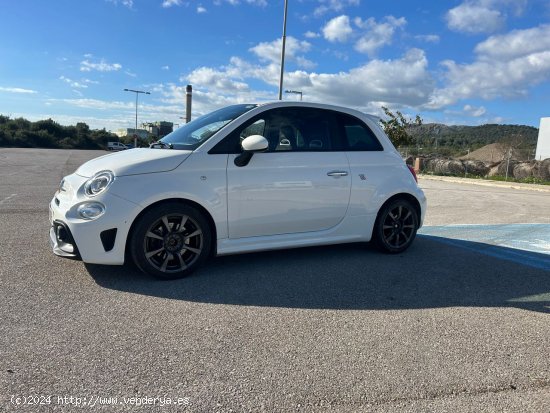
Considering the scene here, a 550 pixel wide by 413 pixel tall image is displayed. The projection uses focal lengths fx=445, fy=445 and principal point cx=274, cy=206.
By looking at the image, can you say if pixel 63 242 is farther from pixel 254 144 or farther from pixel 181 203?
pixel 254 144

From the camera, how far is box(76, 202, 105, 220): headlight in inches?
152

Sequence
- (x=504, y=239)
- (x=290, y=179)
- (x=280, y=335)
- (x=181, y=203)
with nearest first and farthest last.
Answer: (x=280, y=335) → (x=181, y=203) → (x=290, y=179) → (x=504, y=239)

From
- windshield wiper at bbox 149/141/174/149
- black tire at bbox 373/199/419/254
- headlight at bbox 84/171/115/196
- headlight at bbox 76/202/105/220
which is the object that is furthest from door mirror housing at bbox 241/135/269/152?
black tire at bbox 373/199/419/254

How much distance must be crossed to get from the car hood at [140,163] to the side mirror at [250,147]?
0.50m

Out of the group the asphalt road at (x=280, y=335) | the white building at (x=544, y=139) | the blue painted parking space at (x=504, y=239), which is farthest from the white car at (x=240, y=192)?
the white building at (x=544, y=139)

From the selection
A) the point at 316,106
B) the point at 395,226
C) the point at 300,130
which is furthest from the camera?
the point at 395,226

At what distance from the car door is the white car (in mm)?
11

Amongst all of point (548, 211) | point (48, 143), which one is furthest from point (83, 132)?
point (548, 211)

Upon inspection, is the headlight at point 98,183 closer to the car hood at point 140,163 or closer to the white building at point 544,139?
the car hood at point 140,163

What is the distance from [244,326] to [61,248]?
6.41ft

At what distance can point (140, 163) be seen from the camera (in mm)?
4059

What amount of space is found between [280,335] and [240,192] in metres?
1.66

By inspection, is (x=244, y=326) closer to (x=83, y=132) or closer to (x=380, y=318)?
(x=380, y=318)

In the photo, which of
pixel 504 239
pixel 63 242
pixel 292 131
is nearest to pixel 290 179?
pixel 292 131
